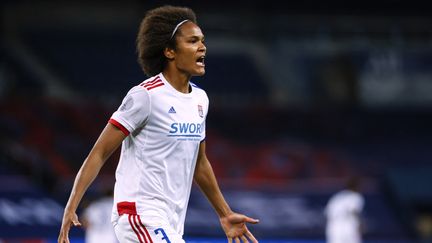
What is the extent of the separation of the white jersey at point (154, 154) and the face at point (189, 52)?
17cm

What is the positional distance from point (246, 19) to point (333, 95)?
12.0 ft

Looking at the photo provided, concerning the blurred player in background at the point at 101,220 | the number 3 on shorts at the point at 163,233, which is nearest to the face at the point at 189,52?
the number 3 on shorts at the point at 163,233

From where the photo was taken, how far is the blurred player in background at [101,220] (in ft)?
47.1

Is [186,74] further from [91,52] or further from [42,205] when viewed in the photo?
[91,52]

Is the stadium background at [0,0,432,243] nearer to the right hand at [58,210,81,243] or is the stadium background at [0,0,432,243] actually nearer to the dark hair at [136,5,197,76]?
the dark hair at [136,5,197,76]

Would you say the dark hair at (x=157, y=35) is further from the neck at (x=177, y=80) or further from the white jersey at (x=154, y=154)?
the white jersey at (x=154, y=154)

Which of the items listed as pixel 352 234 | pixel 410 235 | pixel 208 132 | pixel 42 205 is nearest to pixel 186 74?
pixel 352 234

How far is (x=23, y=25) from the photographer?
96.7ft

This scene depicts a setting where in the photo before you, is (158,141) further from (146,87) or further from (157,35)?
(157,35)

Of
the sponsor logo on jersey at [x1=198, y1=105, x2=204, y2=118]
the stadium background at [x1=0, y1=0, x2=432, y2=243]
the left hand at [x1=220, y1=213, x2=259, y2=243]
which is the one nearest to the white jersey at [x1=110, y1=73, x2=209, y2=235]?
the sponsor logo on jersey at [x1=198, y1=105, x2=204, y2=118]

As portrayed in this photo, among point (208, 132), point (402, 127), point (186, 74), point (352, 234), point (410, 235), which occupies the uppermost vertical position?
point (402, 127)

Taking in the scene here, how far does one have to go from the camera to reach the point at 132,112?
6.10 metres

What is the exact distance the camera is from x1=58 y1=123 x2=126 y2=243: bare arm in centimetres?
591

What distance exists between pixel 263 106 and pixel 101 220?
14.4 metres
